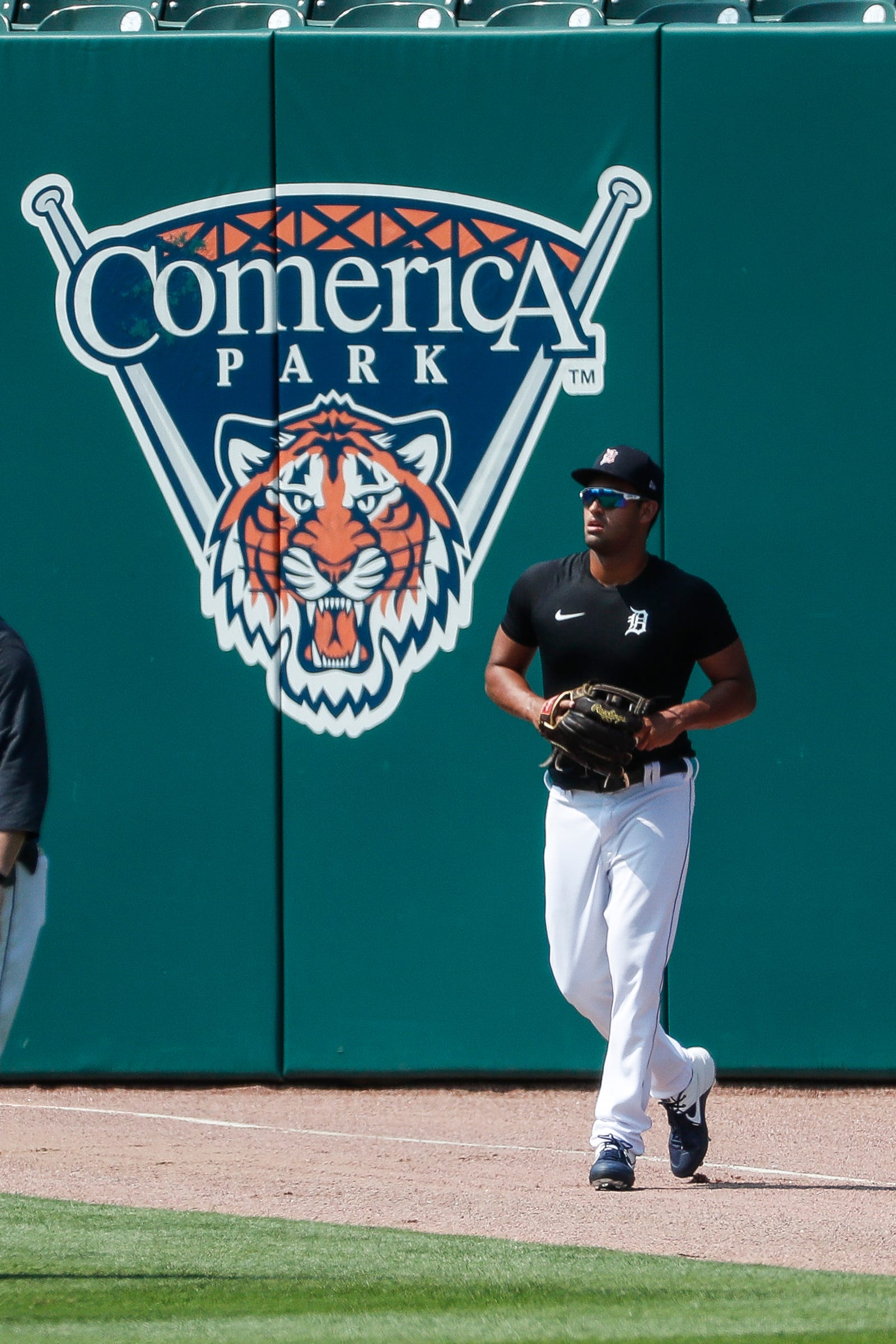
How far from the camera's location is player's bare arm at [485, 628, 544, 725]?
4.59 m

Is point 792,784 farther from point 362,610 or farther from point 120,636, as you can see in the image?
point 120,636

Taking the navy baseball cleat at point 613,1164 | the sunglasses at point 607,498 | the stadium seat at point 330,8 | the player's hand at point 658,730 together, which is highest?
the stadium seat at point 330,8

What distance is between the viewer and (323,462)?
604 centimetres

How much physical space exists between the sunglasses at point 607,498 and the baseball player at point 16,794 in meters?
1.54

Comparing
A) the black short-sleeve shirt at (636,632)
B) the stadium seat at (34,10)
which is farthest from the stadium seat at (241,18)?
the black short-sleeve shirt at (636,632)

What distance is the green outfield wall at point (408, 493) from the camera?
234 inches

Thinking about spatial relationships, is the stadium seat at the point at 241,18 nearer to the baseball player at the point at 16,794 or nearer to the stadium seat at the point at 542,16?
the stadium seat at the point at 542,16

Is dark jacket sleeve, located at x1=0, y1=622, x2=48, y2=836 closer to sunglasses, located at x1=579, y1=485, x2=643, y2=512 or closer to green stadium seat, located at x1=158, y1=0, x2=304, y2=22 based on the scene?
sunglasses, located at x1=579, y1=485, x2=643, y2=512

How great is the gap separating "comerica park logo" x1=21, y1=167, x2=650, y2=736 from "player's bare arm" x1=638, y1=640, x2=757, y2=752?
5.38ft

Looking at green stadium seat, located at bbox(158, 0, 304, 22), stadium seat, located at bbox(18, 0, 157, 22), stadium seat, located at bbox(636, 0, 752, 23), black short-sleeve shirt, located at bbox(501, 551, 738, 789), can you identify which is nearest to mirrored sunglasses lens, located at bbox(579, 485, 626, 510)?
black short-sleeve shirt, located at bbox(501, 551, 738, 789)

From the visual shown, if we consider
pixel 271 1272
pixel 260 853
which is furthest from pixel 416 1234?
pixel 260 853

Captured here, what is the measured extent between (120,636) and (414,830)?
120 cm

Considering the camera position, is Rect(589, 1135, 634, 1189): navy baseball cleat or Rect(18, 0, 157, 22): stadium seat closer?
Rect(589, 1135, 634, 1189): navy baseball cleat

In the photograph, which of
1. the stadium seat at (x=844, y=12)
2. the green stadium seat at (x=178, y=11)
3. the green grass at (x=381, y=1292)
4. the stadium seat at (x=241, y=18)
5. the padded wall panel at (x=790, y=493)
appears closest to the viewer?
the green grass at (x=381, y=1292)
